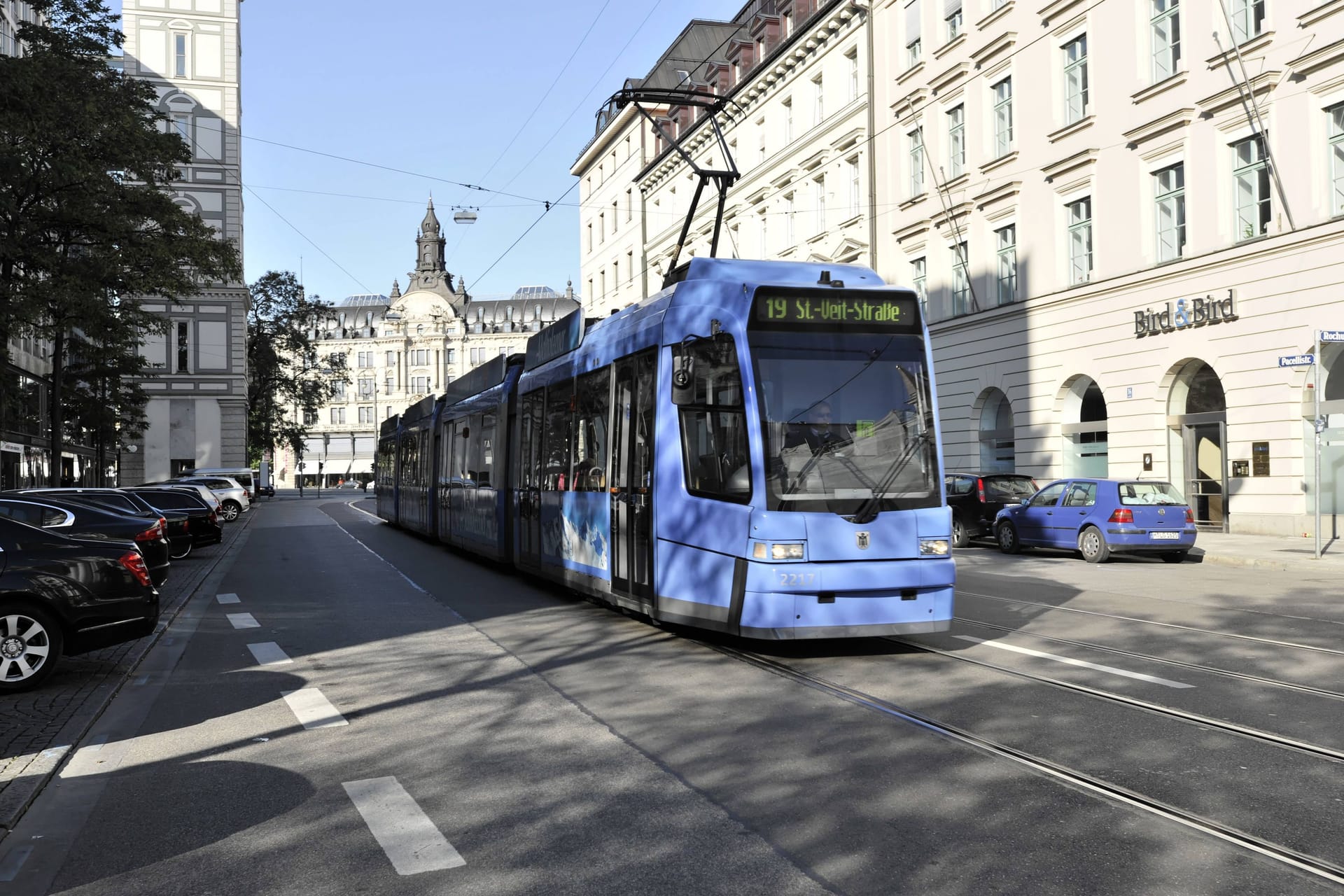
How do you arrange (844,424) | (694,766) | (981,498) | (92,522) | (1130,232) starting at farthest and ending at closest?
(1130,232) < (981,498) < (92,522) < (844,424) < (694,766)

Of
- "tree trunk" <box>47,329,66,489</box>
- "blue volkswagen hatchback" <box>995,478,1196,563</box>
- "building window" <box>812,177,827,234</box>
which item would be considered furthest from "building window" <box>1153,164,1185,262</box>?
"tree trunk" <box>47,329,66,489</box>

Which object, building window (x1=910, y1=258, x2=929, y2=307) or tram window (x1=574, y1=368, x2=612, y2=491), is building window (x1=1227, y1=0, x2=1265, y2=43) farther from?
tram window (x1=574, y1=368, x2=612, y2=491)

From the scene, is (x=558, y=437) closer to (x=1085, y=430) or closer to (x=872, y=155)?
(x=1085, y=430)

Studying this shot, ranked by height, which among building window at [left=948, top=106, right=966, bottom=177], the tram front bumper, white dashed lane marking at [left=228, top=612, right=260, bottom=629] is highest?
building window at [left=948, top=106, right=966, bottom=177]

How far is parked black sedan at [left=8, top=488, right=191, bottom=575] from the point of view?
1720 cm

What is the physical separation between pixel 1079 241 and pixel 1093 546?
11.3 m

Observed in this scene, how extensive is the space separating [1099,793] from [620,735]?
262 centimetres

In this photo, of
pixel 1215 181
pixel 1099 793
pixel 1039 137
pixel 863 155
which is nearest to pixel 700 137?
pixel 863 155

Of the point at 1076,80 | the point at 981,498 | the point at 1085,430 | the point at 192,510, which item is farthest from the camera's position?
the point at 1076,80

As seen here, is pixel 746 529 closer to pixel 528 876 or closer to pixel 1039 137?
pixel 528 876

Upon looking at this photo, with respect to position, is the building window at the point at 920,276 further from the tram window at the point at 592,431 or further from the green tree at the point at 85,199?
the tram window at the point at 592,431

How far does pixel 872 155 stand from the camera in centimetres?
3769

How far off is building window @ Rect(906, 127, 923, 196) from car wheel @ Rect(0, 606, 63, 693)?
30.2 meters

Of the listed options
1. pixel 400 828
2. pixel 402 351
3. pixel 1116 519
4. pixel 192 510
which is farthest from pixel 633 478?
pixel 402 351
